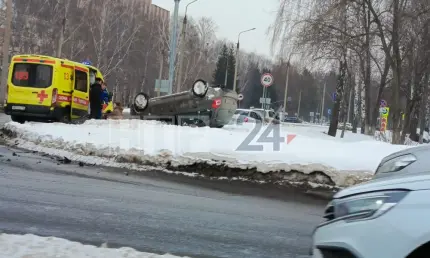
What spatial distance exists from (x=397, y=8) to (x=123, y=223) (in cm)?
1660

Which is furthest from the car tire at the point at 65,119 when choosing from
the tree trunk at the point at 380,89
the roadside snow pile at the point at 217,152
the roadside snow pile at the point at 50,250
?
the tree trunk at the point at 380,89

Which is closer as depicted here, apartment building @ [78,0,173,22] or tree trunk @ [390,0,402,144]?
tree trunk @ [390,0,402,144]

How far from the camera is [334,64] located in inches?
1019

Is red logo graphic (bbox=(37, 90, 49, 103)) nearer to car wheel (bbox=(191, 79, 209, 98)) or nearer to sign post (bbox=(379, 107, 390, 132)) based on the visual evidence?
car wheel (bbox=(191, 79, 209, 98))

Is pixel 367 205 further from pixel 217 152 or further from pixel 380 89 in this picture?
pixel 380 89

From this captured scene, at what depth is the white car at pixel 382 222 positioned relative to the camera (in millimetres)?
2482

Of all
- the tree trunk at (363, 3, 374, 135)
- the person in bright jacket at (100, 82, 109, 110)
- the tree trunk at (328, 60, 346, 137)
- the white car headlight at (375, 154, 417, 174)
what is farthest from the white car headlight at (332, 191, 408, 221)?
the tree trunk at (328, 60, 346, 137)

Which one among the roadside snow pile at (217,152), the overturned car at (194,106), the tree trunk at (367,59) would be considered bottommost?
the roadside snow pile at (217,152)

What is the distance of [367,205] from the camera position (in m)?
2.78

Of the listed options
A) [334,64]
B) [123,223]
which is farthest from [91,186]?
[334,64]

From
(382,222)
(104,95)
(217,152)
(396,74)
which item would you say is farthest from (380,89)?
(382,222)

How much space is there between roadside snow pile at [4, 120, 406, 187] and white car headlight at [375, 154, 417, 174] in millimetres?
5197

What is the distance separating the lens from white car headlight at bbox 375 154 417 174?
3.72 metres

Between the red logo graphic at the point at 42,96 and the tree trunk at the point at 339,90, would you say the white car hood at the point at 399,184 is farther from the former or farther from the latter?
the tree trunk at the point at 339,90
